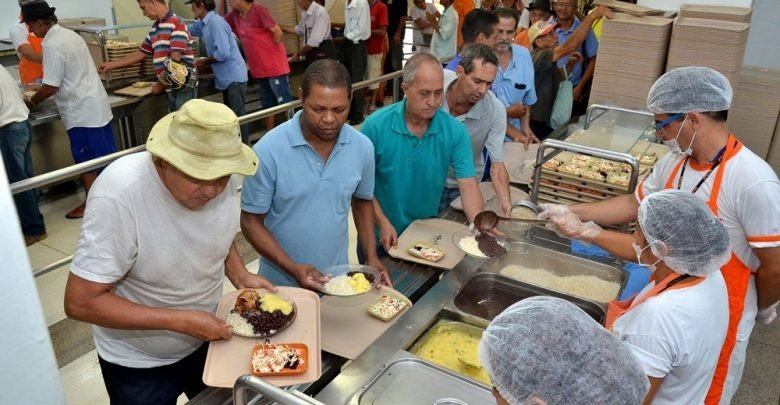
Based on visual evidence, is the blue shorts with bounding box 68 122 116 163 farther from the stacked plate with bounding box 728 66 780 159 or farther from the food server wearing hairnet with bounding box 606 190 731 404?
the stacked plate with bounding box 728 66 780 159

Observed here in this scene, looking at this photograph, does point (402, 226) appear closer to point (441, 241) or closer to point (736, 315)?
point (441, 241)

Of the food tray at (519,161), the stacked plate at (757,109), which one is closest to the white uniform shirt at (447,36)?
the stacked plate at (757,109)

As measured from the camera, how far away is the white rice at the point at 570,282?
2.27 m

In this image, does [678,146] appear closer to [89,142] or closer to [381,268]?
[381,268]

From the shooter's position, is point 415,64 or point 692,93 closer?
point 692,93

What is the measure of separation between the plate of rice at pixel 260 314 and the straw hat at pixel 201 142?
51 cm

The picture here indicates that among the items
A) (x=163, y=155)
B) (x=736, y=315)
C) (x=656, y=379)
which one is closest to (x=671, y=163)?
(x=736, y=315)

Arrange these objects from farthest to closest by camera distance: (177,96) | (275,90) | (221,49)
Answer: (275,90), (221,49), (177,96)

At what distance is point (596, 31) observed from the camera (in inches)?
197

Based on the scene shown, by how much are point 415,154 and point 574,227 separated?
82 cm

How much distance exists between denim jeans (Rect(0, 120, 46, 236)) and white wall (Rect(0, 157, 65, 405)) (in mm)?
4298

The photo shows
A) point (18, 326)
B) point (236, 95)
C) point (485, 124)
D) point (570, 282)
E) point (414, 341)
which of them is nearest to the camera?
point (18, 326)

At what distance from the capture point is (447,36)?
8.07 meters

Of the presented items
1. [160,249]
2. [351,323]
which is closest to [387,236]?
[351,323]
